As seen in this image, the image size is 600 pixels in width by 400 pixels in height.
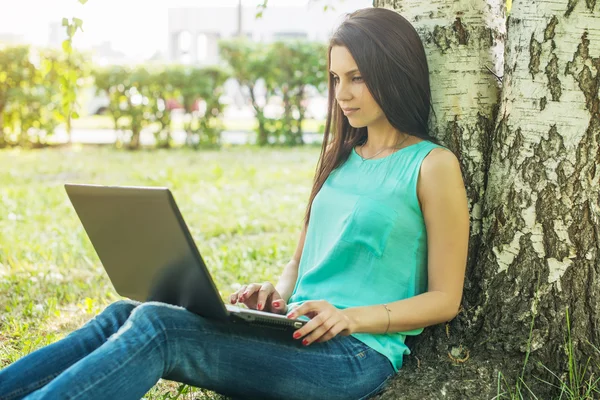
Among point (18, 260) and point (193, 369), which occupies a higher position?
point (193, 369)

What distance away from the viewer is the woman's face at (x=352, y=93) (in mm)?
2623

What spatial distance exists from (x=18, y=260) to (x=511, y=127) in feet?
11.6

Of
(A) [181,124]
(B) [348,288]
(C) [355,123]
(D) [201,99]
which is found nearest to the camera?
(B) [348,288]

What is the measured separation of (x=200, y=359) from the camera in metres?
2.29

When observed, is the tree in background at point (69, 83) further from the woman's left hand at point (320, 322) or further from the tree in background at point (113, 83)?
the tree in background at point (113, 83)

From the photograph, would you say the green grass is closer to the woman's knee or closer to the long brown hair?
the long brown hair

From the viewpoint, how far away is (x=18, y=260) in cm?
508

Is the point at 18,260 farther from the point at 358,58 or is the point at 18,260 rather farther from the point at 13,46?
the point at 13,46

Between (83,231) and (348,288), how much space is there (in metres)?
3.80

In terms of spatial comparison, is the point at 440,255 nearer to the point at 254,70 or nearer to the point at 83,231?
the point at 83,231

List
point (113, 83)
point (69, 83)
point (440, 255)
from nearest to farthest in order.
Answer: point (440, 255) < point (69, 83) < point (113, 83)

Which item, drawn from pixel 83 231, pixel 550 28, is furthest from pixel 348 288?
pixel 83 231

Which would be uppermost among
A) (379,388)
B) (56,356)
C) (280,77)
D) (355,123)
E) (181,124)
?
(355,123)

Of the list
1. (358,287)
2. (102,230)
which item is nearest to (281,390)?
(358,287)
